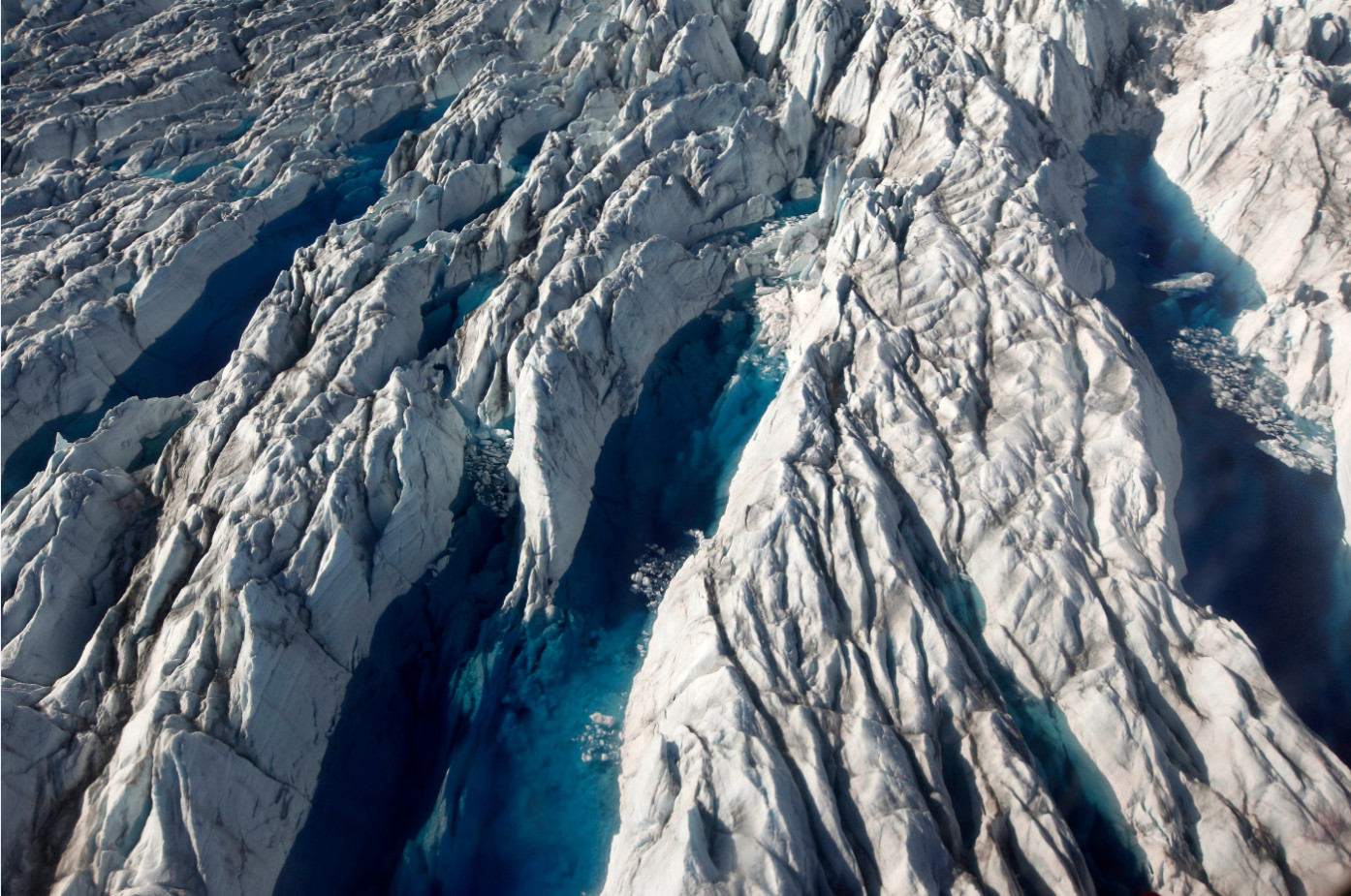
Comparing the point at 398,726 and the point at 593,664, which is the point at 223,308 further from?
the point at 593,664

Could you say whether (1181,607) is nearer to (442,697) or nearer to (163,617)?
(442,697)

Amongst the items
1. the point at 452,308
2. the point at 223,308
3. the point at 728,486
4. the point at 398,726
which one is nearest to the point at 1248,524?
the point at 728,486

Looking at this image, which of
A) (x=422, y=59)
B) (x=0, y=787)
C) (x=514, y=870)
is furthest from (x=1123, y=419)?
(x=422, y=59)

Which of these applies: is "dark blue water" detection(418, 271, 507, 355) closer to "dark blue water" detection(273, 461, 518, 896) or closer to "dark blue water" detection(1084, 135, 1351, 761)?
Result: "dark blue water" detection(273, 461, 518, 896)

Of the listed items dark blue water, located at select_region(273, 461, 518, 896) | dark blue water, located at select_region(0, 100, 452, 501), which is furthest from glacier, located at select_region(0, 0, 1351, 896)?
dark blue water, located at select_region(0, 100, 452, 501)

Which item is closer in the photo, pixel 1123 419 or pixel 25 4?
pixel 1123 419

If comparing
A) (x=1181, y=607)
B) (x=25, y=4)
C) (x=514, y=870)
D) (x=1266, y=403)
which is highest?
(x=25, y=4)

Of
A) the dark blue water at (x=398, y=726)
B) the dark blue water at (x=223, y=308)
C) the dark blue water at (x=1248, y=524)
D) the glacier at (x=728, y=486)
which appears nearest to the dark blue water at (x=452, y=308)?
the glacier at (x=728, y=486)
